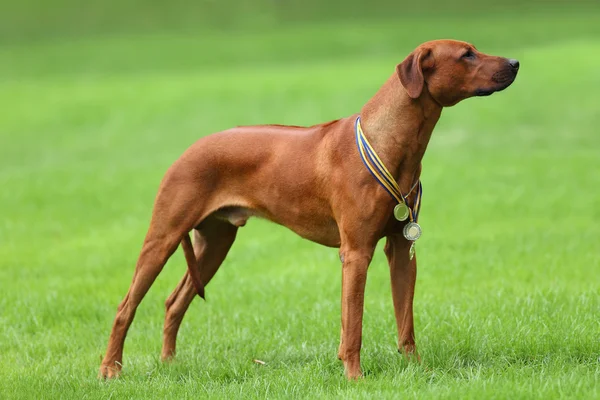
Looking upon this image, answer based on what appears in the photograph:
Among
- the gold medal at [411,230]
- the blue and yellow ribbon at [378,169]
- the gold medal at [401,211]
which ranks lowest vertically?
the gold medal at [411,230]

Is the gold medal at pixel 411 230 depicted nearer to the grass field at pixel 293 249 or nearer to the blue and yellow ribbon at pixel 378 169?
the blue and yellow ribbon at pixel 378 169

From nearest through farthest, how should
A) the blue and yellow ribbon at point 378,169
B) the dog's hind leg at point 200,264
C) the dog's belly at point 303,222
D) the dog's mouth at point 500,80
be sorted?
the dog's mouth at point 500,80 → the blue and yellow ribbon at point 378,169 → the dog's belly at point 303,222 → the dog's hind leg at point 200,264

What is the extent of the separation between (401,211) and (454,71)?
0.89m

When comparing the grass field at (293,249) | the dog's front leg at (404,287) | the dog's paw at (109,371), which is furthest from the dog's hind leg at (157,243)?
the dog's front leg at (404,287)

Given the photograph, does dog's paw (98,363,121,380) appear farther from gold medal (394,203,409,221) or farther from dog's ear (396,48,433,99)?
dog's ear (396,48,433,99)

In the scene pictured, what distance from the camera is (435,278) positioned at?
9.62m

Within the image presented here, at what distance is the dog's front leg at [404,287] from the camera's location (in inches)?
248

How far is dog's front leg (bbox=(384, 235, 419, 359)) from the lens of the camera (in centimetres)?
629

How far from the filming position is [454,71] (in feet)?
19.0

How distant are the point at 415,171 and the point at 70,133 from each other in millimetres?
19114

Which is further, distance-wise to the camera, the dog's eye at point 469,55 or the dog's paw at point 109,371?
the dog's paw at point 109,371

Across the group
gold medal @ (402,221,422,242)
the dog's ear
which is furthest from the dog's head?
gold medal @ (402,221,422,242)

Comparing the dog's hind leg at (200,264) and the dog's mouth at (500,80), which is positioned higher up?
the dog's mouth at (500,80)

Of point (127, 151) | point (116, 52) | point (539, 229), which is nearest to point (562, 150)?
point (539, 229)
